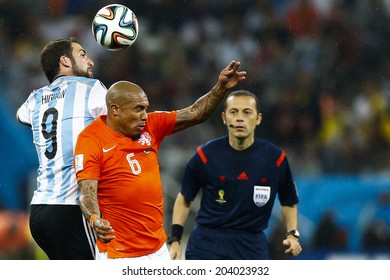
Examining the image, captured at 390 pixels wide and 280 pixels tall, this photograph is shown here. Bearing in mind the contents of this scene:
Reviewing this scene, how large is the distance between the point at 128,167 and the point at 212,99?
70 centimetres

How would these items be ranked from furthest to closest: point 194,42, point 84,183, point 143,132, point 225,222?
1. point 194,42
2. point 225,222
3. point 143,132
4. point 84,183

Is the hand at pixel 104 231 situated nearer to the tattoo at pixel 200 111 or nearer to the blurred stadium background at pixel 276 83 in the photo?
the tattoo at pixel 200 111

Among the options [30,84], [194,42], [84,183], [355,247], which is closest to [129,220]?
[84,183]

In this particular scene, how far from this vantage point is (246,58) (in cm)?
1127

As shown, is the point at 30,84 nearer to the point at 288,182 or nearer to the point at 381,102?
the point at 381,102

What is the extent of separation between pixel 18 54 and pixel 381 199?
17.9 ft

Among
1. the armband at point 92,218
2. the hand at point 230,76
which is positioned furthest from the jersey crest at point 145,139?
the armband at point 92,218

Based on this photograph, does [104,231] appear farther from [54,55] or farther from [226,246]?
[226,246]

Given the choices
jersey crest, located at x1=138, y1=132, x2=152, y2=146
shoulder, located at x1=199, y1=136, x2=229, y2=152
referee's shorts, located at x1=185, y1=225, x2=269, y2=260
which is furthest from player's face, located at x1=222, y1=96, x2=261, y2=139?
jersey crest, located at x1=138, y1=132, x2=152, y2=146

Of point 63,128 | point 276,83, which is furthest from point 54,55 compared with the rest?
point 276,83

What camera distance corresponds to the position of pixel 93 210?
14.9ft

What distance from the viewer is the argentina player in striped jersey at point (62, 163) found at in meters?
4.99

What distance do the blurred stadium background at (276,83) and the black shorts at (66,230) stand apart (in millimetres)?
3655

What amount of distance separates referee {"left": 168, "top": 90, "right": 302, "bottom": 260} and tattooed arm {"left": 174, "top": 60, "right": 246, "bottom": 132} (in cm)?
95
